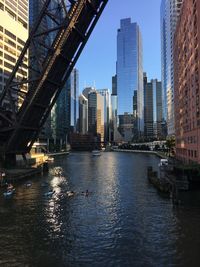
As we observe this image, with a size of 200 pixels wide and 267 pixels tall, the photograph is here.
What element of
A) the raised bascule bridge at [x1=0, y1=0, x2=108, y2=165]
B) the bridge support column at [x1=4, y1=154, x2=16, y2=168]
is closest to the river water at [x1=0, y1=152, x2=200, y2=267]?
the raised bascule bridge at [x1=0, y1=0, x2=108, y2=165]

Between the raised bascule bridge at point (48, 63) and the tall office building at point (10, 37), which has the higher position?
the tall office building at point (10, 37)

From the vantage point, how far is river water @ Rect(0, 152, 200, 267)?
2117 cm

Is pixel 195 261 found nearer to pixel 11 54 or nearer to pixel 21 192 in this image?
pixel 21 192

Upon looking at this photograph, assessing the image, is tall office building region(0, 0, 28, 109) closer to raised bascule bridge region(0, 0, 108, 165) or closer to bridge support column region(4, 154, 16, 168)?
bridge support column region(4, 154, 16, 168)

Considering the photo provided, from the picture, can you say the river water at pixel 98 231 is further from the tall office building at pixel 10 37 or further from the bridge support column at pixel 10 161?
the tall office building at pixel 10 37

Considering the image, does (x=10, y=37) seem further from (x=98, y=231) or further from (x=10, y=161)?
(x=98, y=231)

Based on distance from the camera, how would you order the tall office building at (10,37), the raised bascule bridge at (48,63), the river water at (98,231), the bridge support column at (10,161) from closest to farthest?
the river water at (98,231) < the raised bascule bridge at (48,63) < the bridge support column at (10,161) < the tall office building at (10,37)

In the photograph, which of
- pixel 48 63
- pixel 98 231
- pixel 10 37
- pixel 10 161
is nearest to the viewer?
pixel 98 231

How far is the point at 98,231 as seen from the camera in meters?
26.9

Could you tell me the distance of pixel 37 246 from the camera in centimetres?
2333

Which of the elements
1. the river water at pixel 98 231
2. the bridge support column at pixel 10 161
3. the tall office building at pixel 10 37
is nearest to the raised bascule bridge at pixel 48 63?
the bridge support column at pixel 10 161

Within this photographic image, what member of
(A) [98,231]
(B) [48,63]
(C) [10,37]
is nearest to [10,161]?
(B) [48,63]

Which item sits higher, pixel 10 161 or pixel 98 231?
pixel 10 161

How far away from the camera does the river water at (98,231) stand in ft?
69.5
